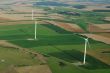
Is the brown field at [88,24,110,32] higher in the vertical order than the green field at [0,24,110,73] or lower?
lower

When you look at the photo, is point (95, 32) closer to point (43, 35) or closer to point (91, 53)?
point (43, 35)

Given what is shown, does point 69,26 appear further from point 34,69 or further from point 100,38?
point 34,69

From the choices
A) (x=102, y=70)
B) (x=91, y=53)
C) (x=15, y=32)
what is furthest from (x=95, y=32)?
(x=102, y=70)

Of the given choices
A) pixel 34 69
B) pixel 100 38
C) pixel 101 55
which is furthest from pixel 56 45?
pixel 34 69

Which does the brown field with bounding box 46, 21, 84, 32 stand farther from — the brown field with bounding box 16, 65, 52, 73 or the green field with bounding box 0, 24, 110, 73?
the brown field with bounding box 16, 65, 52, 73

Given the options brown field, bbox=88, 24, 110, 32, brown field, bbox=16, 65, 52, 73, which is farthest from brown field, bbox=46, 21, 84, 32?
brown field, bbox=16, 65, 52, 73

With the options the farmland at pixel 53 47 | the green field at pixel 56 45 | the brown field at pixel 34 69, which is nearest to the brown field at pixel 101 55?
the farmland at pixel 53 47

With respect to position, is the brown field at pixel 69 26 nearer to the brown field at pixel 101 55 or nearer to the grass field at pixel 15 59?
the brown field at pixel 101 55

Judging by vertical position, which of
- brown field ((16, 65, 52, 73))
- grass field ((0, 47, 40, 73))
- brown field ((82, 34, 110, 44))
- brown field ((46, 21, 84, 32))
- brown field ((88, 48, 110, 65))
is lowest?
brown field ((46, 21, 84, 32))
